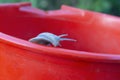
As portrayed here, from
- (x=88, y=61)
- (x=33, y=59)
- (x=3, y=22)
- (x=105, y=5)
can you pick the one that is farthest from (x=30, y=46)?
(x=105, y=5)

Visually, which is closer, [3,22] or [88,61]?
[88,61]

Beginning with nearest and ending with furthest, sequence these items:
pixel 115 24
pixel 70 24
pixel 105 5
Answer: pixel 115 24, pixel 70 24, pixel 105 5

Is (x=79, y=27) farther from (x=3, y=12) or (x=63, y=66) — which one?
(x=63, y=66)

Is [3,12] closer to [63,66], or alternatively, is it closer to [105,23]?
[105,23]

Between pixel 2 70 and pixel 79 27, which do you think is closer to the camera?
pixel 2 70

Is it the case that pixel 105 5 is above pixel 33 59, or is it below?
below

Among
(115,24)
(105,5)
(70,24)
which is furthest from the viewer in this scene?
(105,5)

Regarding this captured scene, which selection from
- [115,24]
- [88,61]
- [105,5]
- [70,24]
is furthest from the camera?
[105,5]

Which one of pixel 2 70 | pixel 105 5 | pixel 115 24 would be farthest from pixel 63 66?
pixel 105 5

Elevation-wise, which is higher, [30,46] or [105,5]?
[30,46]
